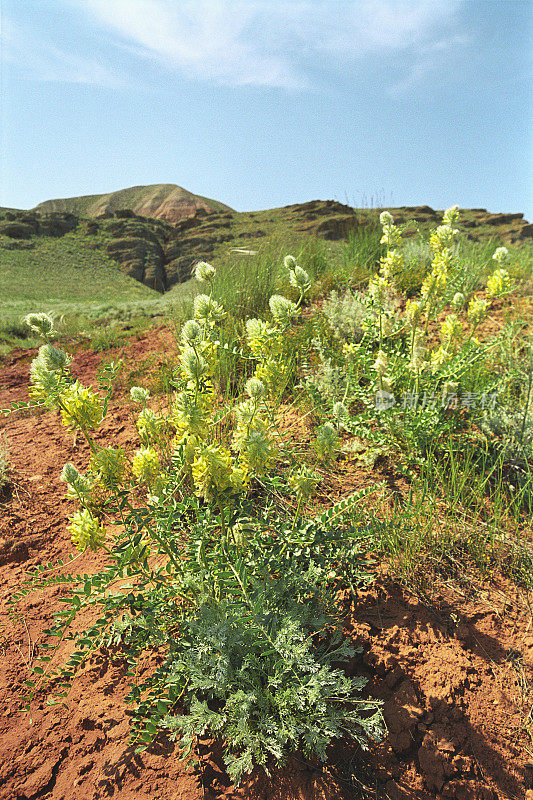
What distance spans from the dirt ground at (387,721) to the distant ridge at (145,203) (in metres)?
43.1

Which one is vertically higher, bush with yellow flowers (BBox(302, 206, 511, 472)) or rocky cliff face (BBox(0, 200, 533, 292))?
rocky cliff face (BBox(0, 200, 533, 292))

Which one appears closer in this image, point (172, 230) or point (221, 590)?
point (221, 590)

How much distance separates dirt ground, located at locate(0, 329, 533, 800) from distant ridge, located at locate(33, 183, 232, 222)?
43077mm

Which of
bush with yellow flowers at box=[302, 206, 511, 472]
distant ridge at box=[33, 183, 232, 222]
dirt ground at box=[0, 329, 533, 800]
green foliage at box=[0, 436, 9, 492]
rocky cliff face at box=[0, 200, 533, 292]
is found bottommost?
dirt ground at box=[0, 329, 533, 800]

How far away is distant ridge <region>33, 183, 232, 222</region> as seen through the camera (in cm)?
4191

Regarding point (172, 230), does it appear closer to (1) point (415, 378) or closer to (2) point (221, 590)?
(1) point (415, 378)

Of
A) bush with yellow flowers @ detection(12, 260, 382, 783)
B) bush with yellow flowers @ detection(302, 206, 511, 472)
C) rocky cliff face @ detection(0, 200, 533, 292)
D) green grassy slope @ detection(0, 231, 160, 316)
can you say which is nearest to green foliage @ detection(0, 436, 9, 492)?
bush with yellow flowers @ detection(12, 260, 382, 783)

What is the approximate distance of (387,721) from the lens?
1.47 metres

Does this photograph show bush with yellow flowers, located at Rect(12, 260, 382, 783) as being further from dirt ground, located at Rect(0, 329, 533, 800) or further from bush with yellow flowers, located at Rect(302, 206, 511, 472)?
bush with yellow flowers, located at Rect(302, 206, 511, 472)

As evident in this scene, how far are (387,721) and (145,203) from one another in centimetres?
5241

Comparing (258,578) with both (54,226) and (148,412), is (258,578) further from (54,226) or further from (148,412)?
(54,226)

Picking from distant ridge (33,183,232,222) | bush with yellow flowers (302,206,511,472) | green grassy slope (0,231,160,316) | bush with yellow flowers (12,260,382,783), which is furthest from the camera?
distant ridge (33,183,232,222)

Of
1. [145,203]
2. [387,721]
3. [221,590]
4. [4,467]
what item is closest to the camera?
[387,721]

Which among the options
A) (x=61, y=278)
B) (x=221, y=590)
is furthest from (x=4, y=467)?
(x=61, y=278)
